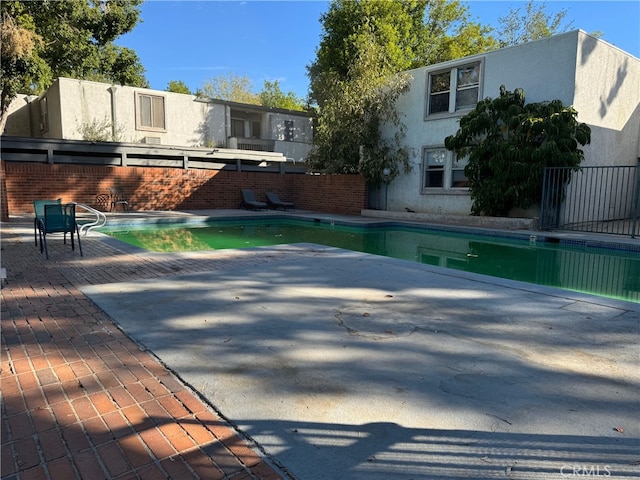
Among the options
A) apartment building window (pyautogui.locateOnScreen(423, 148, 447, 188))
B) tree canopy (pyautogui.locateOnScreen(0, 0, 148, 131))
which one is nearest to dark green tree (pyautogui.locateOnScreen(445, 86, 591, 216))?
apartment building window (pyautogui.locateOnScreen(423, 148, 447, 188))

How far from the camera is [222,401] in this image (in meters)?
2.23

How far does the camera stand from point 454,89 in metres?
13.7

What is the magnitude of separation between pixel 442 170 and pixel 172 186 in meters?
10.2

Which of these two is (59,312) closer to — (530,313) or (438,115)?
(530,313)

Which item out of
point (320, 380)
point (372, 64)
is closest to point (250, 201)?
point (372, 64)

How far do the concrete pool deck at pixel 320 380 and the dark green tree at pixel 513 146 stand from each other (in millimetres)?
7555

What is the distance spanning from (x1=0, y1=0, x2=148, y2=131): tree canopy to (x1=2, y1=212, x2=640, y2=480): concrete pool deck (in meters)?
15.9

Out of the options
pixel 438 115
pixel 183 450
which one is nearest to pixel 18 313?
pixel 183 450

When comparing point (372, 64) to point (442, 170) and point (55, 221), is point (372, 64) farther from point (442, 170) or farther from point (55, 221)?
point (55, 221)

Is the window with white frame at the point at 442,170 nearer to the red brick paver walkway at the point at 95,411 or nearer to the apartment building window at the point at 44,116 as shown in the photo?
the red brick paver walkway at the point at 95,411

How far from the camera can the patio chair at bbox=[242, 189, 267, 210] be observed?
17.0 meters

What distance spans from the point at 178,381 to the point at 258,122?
26.3 m

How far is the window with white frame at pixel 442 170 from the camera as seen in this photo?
45.4 feet

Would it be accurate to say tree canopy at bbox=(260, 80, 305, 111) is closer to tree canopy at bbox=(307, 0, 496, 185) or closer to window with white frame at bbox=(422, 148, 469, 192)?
tree canopy at bbox=(307, 0, 496, 185)
